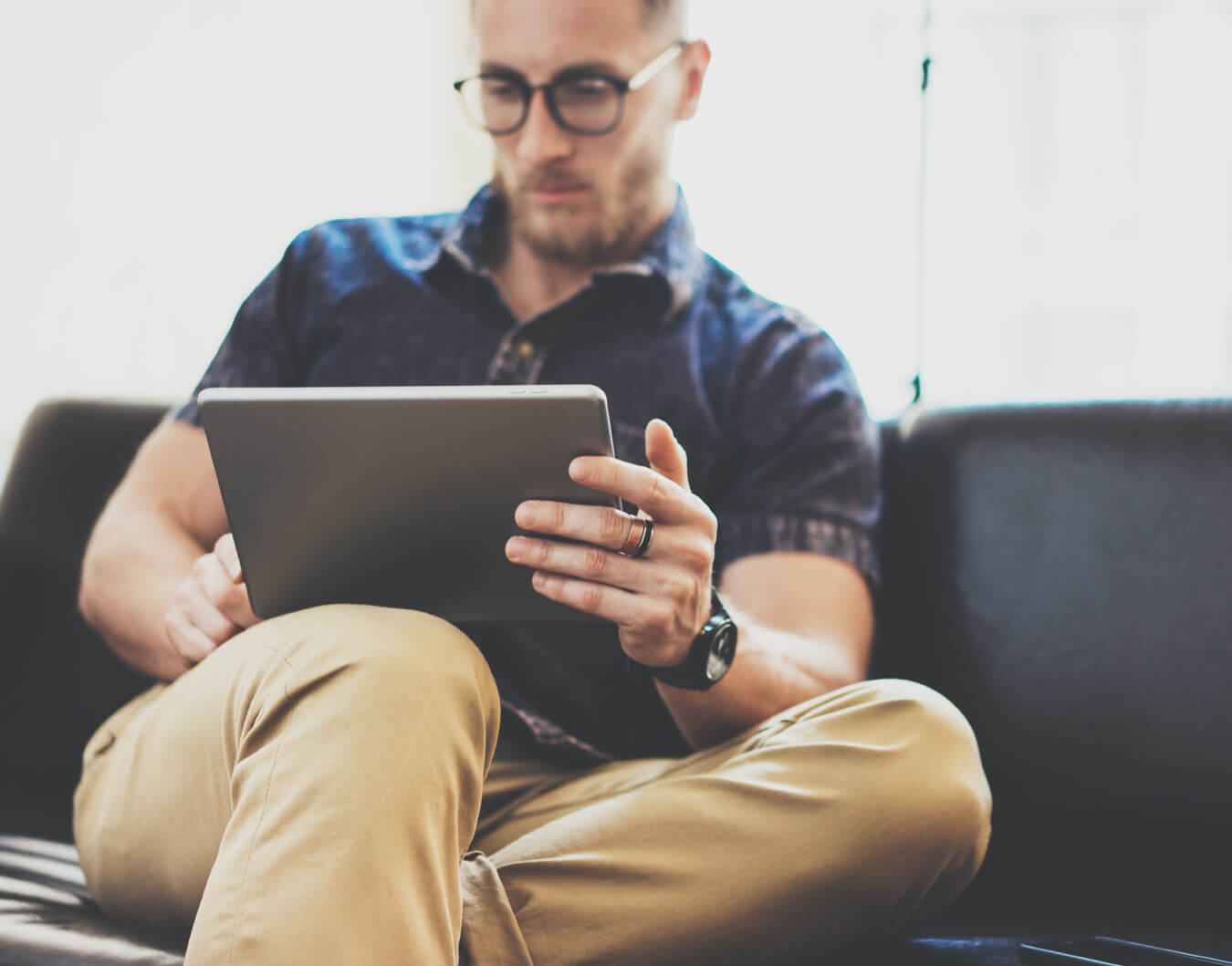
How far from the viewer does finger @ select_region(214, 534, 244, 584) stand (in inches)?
35.6

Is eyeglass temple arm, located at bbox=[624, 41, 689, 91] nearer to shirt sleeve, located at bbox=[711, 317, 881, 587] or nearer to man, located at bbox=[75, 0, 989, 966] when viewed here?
man, located at bbox=[75, 0, 989, 966]

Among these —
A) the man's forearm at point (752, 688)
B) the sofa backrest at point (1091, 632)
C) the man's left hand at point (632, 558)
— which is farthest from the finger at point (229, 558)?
the sofa backrest at point (1091, 632)

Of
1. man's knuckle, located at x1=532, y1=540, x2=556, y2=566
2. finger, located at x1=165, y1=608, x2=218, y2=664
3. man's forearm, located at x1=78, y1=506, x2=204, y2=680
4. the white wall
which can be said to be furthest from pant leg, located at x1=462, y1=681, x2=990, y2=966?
the white wall

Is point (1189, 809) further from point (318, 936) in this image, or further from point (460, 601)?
point (318, 936)

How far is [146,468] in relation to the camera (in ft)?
4.05

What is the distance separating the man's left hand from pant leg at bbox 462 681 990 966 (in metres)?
0.13

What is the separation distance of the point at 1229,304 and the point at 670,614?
328cm

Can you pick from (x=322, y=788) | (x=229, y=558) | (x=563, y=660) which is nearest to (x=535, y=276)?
(x=563, y=660)

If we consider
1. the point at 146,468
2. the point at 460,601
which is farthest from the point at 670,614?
the point at 146,468

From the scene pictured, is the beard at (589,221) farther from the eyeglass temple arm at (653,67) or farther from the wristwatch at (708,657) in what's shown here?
the wristwatch at (708,657)

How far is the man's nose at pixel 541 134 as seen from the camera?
129 centimetres

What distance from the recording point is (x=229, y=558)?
92cm

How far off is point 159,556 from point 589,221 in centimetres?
60

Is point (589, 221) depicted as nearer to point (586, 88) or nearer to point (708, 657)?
point (586, 88)
